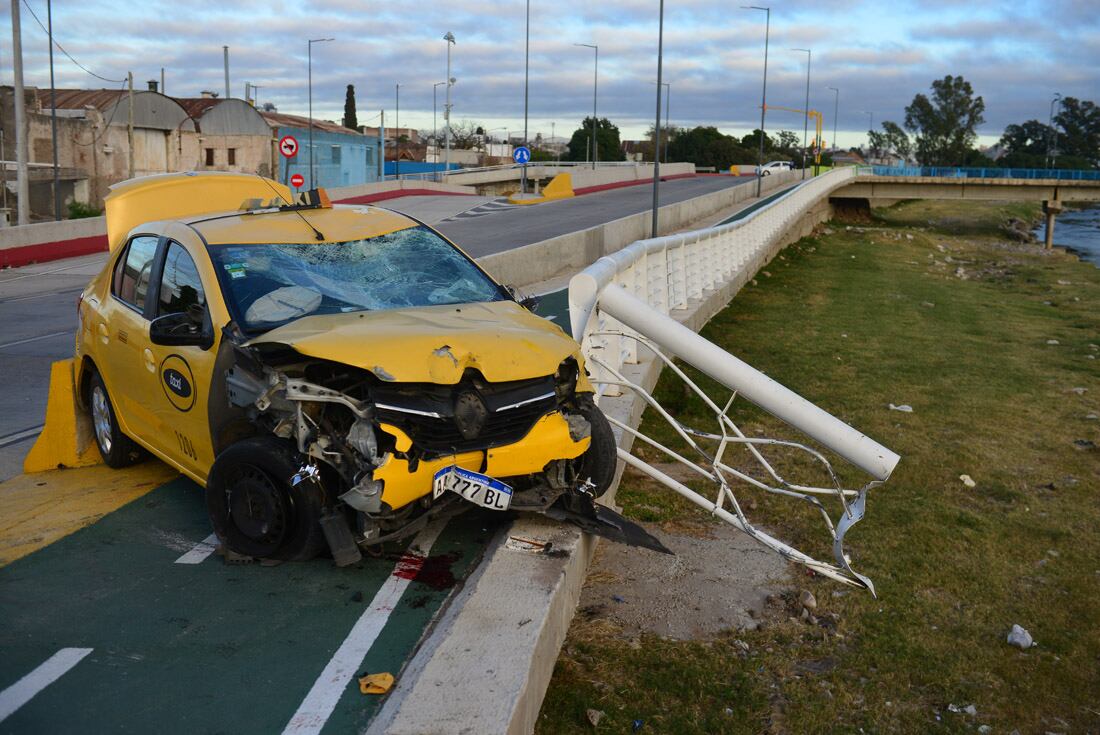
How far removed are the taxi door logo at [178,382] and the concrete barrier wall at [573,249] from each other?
1132cm

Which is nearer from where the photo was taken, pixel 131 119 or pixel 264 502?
→ pixel 264 502

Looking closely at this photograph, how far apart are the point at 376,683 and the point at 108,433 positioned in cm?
378

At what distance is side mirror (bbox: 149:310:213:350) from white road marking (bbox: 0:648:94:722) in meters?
1.67

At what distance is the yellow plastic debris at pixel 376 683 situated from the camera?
4062mm

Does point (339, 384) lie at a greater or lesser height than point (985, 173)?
lesser

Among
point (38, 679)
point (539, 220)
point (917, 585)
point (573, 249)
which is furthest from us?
point (539, 220)

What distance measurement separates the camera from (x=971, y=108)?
485 feet

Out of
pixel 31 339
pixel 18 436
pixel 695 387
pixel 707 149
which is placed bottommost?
pixel 31 339

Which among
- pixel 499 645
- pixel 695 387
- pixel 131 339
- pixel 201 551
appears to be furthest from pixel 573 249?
pixel 499 645

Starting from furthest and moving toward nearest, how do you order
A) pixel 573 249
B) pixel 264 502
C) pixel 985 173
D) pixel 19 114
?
pixel 985 173, pixel 19 114, pixel 573 249, pixel 264 502

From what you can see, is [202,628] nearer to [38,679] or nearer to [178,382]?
[38,679]

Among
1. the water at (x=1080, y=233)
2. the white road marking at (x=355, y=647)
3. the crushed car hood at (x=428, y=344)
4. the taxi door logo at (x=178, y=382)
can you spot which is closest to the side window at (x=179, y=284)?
the taxi door logo at (x=178, y=382)

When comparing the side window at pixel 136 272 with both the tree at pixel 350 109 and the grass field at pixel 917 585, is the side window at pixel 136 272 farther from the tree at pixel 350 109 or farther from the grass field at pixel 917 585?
the tree at pixel 350 109

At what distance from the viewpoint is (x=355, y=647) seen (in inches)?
176
